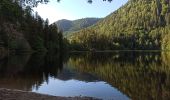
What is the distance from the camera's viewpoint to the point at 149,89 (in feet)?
123

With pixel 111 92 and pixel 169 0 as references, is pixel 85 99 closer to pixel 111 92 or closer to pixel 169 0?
pixel 111 92

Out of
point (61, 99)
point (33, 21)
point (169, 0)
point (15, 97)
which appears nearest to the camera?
point (169, 0)

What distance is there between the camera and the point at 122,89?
125 feet

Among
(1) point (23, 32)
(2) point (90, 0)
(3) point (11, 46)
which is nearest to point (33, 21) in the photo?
(1) point (23, 32)

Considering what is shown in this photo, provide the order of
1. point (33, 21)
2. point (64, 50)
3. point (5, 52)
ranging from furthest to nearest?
point (64, 50) → point (33, 21) → point (5, 52)

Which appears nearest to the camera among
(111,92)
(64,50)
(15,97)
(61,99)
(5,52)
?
(15,97)

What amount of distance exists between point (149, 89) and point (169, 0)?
25.6 meters

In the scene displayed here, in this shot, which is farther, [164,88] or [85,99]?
[164,88]

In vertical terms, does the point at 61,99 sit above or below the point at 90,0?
below

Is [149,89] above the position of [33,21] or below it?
below

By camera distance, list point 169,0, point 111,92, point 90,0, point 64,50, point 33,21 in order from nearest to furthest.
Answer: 1. point 169,0
2. point 90,0
3. point 111,92
4. point 33,21
5. point 64,50

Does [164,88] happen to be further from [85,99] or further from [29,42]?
[29,42]

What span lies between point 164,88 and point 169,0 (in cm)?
2674

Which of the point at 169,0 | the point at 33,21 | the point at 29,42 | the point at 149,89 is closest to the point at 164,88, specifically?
the point at 149,89
